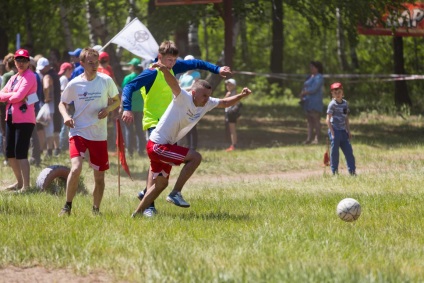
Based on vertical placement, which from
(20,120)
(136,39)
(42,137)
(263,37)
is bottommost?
(263,37)

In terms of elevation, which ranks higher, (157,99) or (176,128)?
(157,99)

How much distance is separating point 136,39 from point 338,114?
3658 millimetres

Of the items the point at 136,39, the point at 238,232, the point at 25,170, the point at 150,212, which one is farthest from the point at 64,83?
the point at 238,232

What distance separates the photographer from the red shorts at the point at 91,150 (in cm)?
1055

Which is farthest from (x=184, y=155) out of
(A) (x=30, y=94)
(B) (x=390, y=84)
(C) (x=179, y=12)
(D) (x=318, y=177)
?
(B) (x=390, y=84)

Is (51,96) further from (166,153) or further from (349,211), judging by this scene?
(349,211)

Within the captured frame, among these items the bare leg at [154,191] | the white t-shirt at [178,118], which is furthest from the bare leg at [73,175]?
the white t-shirt at [178,118]

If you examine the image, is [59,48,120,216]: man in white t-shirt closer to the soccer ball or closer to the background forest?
the soccer ball

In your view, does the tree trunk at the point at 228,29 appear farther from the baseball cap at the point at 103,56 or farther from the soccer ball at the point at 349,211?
the soccer ball at the point at 349,211

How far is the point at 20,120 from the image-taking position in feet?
44.5

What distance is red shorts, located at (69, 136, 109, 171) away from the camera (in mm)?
10555

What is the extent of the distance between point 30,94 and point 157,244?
570 centimetres

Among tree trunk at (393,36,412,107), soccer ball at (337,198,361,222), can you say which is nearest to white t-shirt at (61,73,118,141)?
soccer ball at (337,198,361,222)

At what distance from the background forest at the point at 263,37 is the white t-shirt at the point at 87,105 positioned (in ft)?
Answer: 34.5
